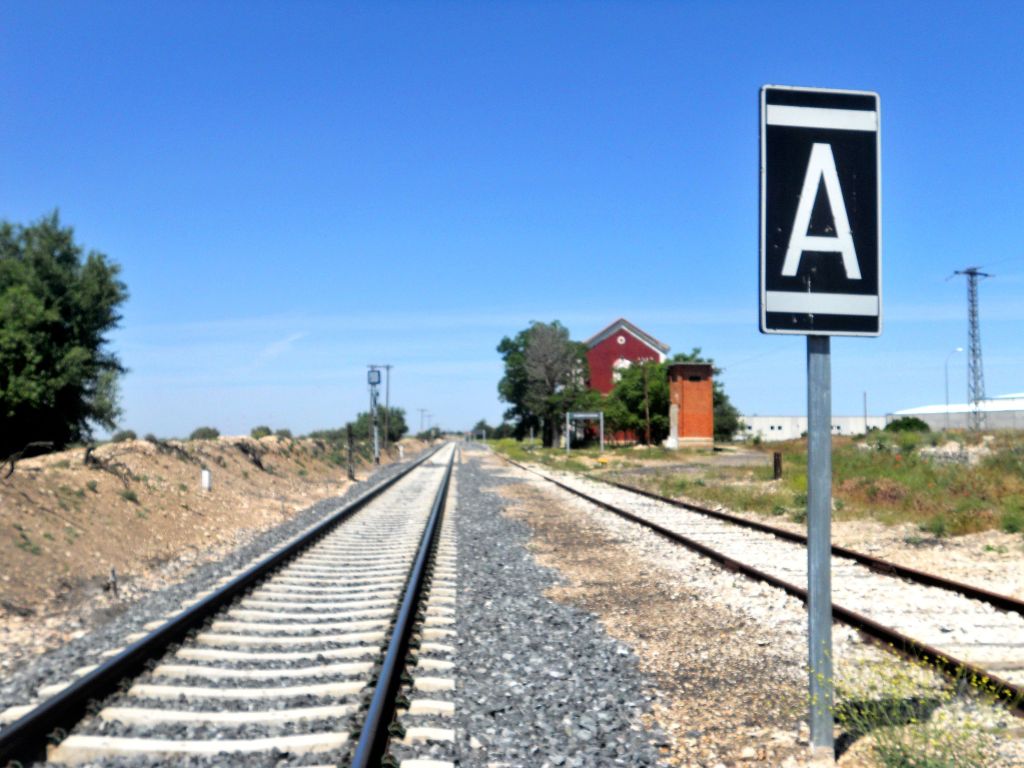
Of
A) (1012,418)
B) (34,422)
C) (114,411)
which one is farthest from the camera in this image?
(1012,418)

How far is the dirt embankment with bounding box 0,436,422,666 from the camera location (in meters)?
9.13

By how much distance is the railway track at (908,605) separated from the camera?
6.34 metres

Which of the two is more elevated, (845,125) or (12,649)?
(845,125)

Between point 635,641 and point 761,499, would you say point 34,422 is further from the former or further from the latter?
point 635,641

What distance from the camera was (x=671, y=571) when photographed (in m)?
11.2

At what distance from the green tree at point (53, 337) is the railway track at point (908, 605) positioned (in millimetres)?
35126

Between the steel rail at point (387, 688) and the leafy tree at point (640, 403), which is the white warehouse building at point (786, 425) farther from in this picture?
the steel rail at point (387, 688)

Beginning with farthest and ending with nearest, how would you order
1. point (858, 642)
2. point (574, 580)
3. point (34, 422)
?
point (34, 422)
point (574, 580)
point (858, 642)

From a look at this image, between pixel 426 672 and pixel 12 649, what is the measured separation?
140 inches

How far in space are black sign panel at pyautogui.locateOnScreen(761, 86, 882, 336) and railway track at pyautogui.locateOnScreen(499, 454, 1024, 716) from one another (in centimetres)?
234

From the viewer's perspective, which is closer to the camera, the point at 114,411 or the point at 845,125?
the point at 845,125

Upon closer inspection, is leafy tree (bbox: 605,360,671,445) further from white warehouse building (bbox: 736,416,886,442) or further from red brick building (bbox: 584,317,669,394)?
white warehouse building (bbox: 736,416,886,442)

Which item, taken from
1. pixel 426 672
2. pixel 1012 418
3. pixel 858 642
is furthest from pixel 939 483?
pixel 1012 418

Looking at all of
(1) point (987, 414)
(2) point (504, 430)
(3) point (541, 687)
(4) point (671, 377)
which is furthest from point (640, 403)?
(2) point (504, 430)
